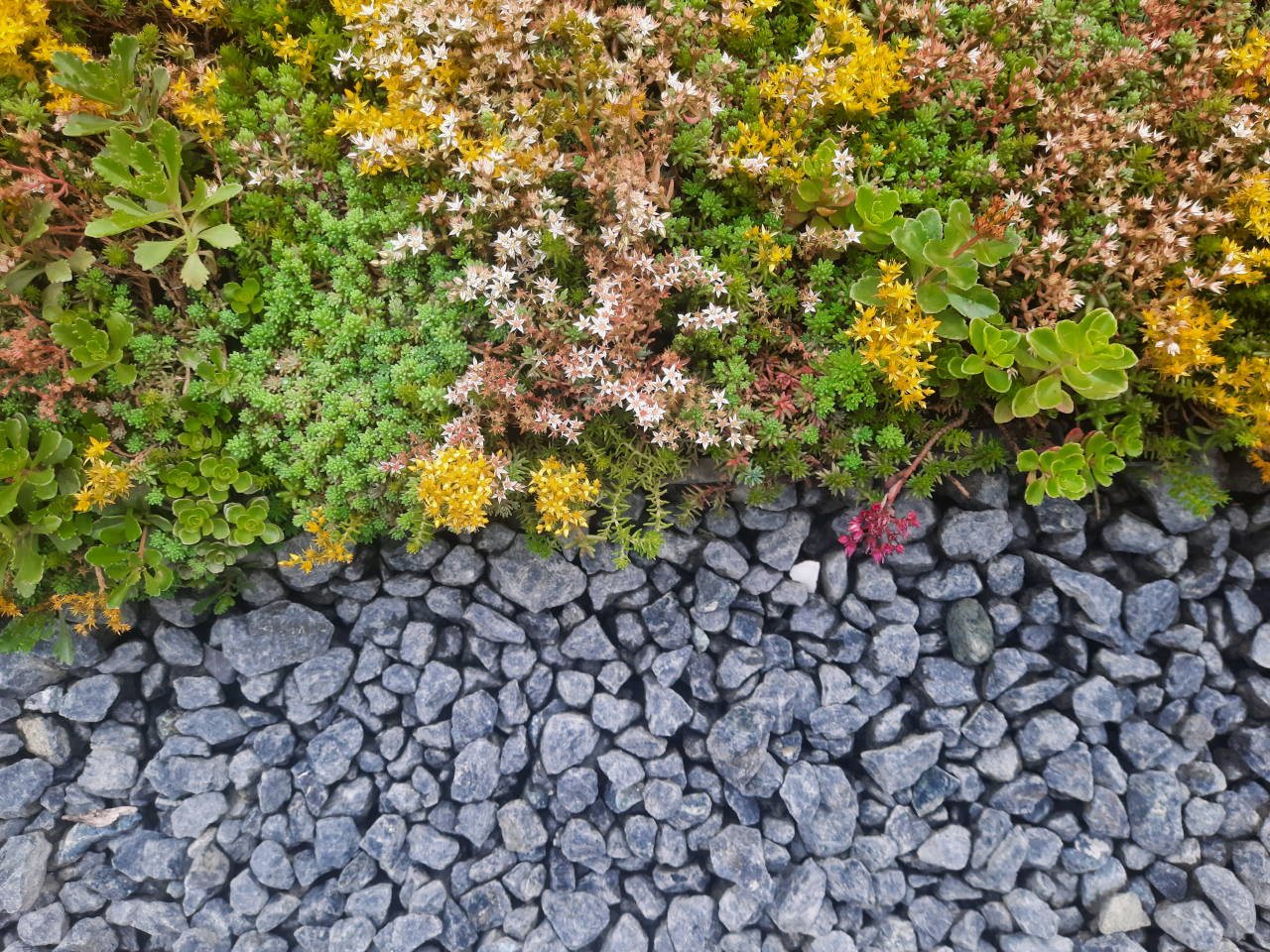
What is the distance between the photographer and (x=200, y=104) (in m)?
3.28

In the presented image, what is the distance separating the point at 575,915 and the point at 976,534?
2.49 m

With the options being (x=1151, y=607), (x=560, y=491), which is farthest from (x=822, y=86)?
(x=1151, y=607)

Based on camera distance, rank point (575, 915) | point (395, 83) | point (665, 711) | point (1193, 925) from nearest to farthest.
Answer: point (395, 83), point (1193, 925), point (575, 915), point (665, 711)

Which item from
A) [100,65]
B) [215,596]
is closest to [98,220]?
[100,65]

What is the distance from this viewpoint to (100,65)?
289 cm

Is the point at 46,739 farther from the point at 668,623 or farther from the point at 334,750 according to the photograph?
the point at 668,623

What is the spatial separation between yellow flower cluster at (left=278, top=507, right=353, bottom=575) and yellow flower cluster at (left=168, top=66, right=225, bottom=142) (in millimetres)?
1714

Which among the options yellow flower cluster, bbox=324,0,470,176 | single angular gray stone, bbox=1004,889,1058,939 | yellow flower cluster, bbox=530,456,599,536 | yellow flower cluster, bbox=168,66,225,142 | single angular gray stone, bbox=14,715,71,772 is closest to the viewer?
yellow flower cluster, bbox=530,456,599,536

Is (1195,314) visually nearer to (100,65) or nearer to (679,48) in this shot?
(679,48)

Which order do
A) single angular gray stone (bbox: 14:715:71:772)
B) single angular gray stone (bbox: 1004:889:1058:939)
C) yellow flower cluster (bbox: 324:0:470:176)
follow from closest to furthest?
yellow flower cluster (bbox: 324:0:470:176)
single angular gray stone (bbox: 1004:889:1058:939)
single angular gray stone (bbox: 14:715:71:772)

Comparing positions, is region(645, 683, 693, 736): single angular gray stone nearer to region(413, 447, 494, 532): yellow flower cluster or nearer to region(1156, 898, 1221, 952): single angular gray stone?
region(413, 447, 494, 532): yellow flower cluster

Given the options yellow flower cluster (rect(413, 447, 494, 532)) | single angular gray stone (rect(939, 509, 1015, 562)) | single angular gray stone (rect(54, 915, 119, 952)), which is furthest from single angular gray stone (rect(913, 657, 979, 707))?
single angular gray stone (rect(54, 915, 119, 952))

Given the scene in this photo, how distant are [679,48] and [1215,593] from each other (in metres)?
3.44

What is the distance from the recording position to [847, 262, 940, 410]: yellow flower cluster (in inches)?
116
